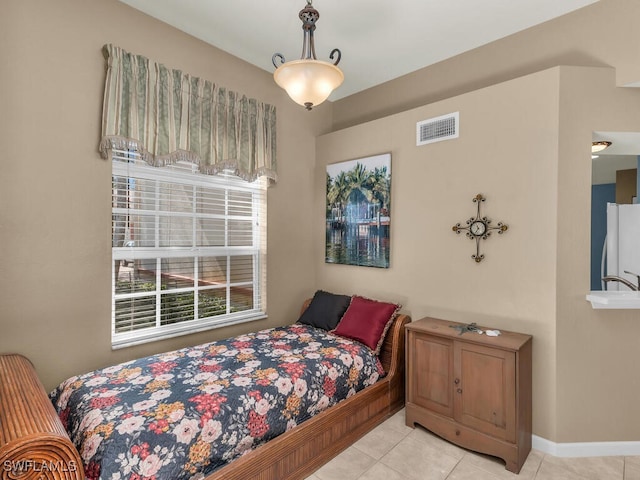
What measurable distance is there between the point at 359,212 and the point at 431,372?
163 cm

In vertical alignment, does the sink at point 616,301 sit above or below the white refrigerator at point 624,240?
below

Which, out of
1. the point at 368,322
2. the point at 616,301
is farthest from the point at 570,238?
the point at 368,322

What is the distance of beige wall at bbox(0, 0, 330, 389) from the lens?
199 centimetres

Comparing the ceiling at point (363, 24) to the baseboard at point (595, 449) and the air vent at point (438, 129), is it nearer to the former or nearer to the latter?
the air vent at point (438, 129)

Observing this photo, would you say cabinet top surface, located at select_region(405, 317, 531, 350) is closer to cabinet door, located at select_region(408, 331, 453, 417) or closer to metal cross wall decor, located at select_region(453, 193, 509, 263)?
cabinet door, located at select_region(408, 331, 453, 417)

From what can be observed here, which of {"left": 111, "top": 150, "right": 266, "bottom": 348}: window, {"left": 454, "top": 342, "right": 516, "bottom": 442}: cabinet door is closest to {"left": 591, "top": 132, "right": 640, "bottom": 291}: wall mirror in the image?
{"left": 454, "top": 342, "right": 516, "bottom": 442}: cabinet door

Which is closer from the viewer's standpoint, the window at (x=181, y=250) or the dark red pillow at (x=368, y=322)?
the window at (x=181, y=250)

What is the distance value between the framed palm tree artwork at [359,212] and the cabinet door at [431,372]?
87cm

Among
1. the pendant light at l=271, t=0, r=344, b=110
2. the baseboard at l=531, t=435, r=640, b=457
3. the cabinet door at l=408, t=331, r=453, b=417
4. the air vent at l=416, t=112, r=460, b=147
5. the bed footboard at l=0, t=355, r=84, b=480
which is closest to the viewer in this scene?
the bed footboard at l=0, t=355, r=84, b=480

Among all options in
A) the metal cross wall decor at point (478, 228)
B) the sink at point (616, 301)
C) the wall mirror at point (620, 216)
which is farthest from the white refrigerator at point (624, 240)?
the metal cross wall decor at point (478, 228)

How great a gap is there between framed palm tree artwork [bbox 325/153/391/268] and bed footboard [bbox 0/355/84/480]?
2.57 meters

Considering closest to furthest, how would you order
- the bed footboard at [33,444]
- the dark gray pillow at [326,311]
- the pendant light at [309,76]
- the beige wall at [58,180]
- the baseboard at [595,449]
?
the bed footboard at [33,444] → the pendant light at [309,76] → the beige wall at [58,180] → the baseboard at [595,449] → the dark gray pillow at [326,311]

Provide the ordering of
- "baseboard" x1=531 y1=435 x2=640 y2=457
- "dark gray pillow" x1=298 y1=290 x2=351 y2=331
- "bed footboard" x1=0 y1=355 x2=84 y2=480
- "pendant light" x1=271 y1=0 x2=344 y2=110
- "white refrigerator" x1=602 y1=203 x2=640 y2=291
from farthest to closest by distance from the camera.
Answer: "dark gray pillow" x1=298 y1=290 x2=351 y2=331, "white refrigerator" x1=602 y1=203 x2=640 y2=291, "baseboard" x1=531 y1=435 x2=640 y2=457, "pendant light" x1=271 y1=0 x2=344 y2=110, "bed footboard" x1=0 y1=355 x2=84 y2=480

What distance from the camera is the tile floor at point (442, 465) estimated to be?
203cm
